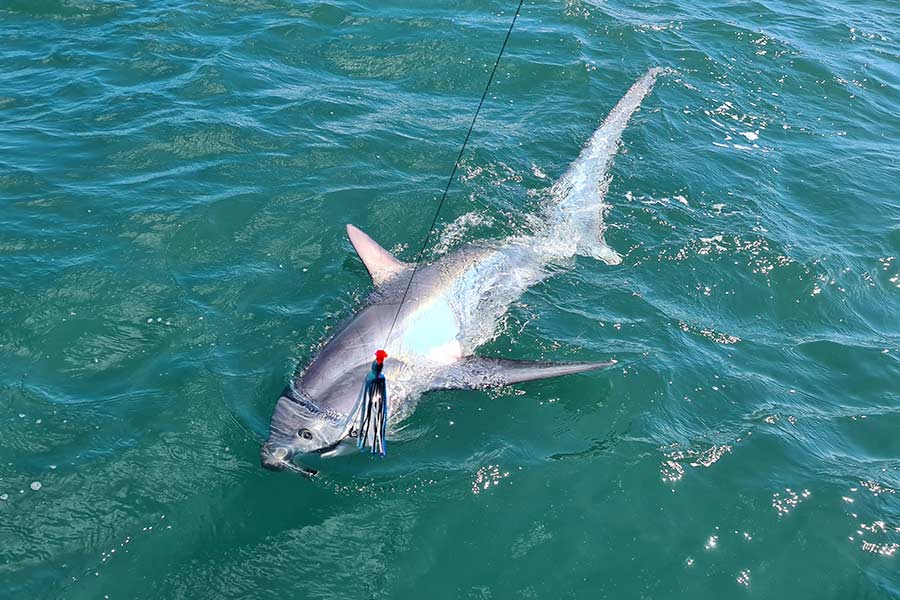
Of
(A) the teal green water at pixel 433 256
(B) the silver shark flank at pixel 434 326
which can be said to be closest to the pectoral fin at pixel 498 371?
(B) the silver shark flank at pixel 434 326

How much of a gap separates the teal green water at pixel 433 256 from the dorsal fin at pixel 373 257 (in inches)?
18.5

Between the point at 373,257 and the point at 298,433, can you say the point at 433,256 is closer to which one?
the point at 373,257

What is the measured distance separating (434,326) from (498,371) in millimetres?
1436

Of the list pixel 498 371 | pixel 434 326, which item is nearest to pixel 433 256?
pixel 434 326

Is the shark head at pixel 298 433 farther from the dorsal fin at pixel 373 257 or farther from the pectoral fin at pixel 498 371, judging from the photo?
the dorsal fin at pixel 373 257

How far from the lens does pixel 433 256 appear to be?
40.8 feet

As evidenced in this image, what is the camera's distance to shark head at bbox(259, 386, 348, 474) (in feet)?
28.6

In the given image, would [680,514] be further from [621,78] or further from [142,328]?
[621,78]

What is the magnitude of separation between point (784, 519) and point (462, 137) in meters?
9.90

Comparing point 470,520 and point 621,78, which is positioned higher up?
point 621,78

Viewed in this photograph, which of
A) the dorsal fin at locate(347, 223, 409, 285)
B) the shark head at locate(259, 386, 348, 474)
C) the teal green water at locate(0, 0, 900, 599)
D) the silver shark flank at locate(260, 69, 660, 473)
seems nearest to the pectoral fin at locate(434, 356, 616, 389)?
the silver shark flank at locate(260, 69, 660, 473)

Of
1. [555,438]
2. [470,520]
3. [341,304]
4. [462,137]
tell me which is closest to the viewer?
[470,520]

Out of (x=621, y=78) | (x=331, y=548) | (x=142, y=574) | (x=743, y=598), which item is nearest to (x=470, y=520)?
(x=331, y=548)

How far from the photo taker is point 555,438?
9.76 meters
